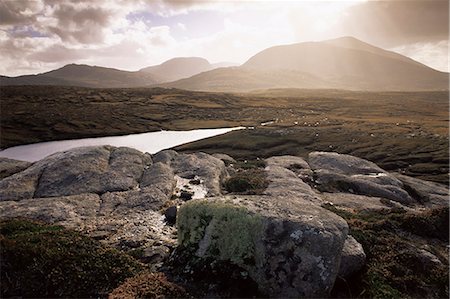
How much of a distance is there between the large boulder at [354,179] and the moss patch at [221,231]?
71.9ft

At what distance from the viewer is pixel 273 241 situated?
51.9ft

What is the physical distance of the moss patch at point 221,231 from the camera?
16.1 metres

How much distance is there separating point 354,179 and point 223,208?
2617cm

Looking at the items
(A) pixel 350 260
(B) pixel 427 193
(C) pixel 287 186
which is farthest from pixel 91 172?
(B) pixel 427 193

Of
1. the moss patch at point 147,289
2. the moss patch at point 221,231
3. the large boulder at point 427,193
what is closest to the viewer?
the moss patch at point 147,289

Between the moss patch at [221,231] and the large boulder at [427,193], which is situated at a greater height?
the moss patch at [221,231]

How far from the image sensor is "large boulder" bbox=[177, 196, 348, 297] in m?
15.2

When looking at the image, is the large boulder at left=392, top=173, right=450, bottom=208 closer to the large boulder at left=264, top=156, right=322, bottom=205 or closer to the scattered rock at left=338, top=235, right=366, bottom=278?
the large boulder at left=264, top=156, right=322, bottom=205

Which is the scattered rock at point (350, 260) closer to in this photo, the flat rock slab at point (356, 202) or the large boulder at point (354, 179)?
the flat rock slab at point (356, 202)

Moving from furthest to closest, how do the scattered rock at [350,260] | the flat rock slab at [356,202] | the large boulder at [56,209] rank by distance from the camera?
the flat rock slab at [356,202] → the large boulder at [56,209] → the scattered rock at [350,260]

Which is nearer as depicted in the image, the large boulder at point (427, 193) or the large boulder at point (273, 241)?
the large boulder at point (273, 241)

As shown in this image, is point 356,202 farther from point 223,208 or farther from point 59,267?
point 59,267

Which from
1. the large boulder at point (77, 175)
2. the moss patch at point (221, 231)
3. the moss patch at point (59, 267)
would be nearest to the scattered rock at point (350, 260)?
the moss patch at point (221, 231)

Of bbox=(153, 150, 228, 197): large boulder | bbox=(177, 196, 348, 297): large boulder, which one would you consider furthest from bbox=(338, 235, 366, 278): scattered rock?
bbox=(153, 150, 228, 197): large boulder
